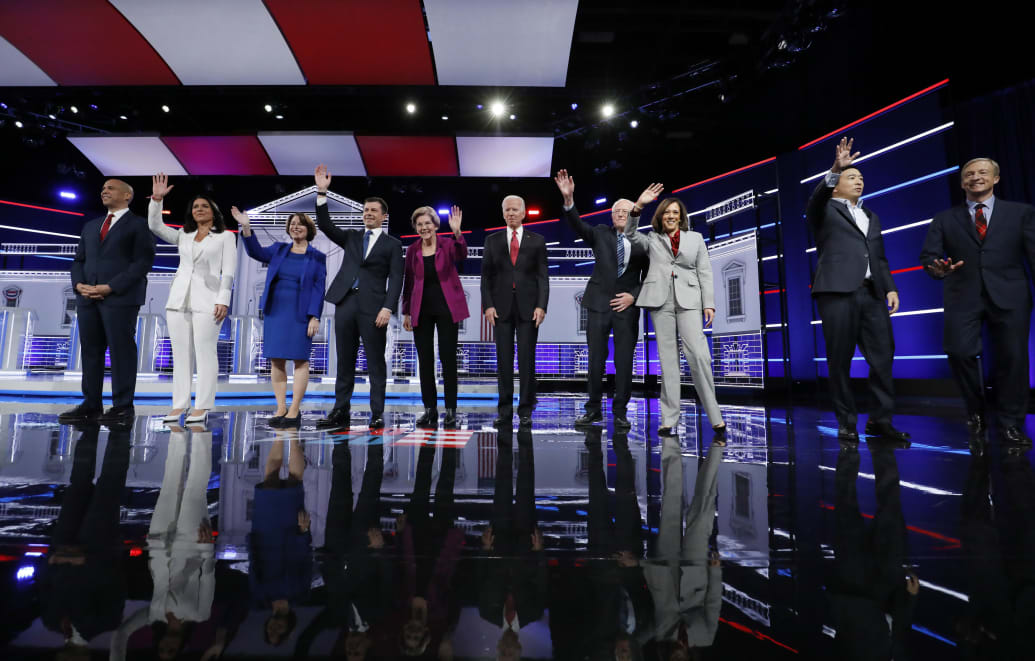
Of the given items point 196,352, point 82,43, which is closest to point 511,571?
point 196,352

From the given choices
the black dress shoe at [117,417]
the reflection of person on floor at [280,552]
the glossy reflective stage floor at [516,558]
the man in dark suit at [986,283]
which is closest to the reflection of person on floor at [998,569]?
the glossy reflective stage floor at [516,558]

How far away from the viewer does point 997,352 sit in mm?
2674

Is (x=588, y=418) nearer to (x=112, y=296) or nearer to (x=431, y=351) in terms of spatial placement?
(x=431, y=351)

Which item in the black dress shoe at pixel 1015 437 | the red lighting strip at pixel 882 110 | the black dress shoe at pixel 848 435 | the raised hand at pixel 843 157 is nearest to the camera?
the black dress shoe at pixel 1015 437

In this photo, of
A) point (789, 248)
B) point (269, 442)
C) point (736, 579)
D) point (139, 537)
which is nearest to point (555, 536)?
point (736, 579)

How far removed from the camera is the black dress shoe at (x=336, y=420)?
2.97 metres

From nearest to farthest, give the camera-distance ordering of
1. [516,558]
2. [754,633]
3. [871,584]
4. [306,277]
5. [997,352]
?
1. [754,633]
2. [871,584]
3. [516,558]
4. [997,352]
5. [306,277]

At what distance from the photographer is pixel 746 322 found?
5.61m

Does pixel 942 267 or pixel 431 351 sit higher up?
pixel 942 267

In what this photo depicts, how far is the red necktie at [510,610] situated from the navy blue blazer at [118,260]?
143 inches

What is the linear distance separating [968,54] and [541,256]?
6.40 metres

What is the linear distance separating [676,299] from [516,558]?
2.23 metres

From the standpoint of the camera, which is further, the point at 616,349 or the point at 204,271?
the point at 616,349

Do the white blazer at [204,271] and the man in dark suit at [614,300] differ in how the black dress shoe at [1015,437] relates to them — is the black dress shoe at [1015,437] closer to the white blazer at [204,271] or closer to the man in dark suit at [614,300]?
the man in dark suit at [614,300]
